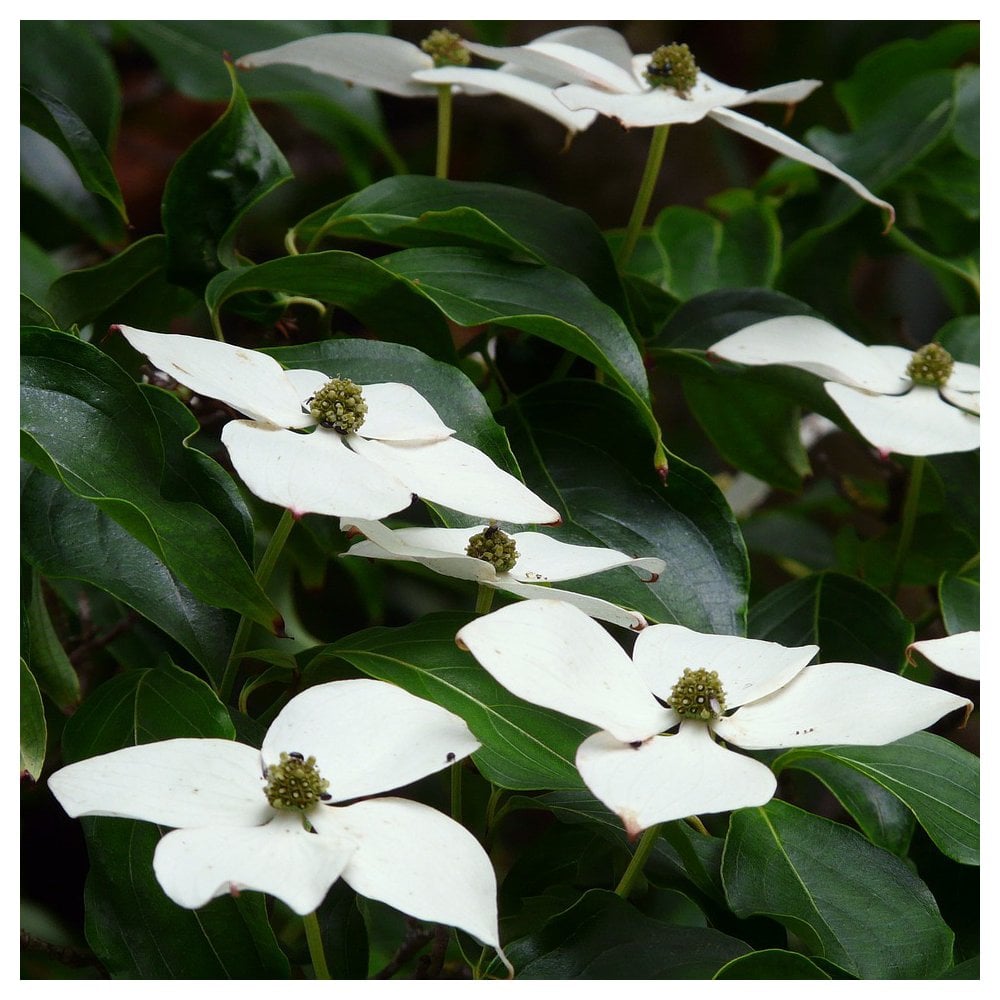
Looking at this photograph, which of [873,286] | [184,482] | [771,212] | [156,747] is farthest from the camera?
[873,286]

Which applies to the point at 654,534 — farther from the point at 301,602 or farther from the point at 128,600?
the point at 301,602

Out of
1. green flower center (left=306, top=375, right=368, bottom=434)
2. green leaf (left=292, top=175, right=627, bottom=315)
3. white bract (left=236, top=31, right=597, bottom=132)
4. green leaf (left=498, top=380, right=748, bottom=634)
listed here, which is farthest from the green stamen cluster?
green flower center (left=306, top=375, right=368, bottom=434)

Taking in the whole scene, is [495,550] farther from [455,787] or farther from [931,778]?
[931,778]

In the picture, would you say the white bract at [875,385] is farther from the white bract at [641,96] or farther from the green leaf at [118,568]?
the green leaf at [118,568]

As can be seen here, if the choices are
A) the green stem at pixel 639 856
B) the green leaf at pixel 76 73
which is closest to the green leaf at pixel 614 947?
the green stem at pixel 639 856

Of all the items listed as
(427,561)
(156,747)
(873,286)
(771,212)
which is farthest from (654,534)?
(873,286)

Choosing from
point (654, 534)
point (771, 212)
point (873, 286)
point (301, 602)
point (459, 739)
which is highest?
point (873, 286)

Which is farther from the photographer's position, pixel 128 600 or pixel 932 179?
pixel 932 179
